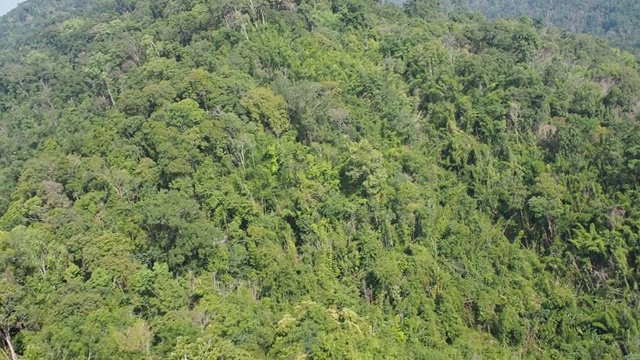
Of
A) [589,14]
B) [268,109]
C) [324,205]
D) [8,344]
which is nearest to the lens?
[8,344]

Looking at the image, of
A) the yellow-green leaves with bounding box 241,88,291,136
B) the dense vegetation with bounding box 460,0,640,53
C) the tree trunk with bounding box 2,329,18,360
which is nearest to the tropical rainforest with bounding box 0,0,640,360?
the yellow-green leaves with bounding box 241,88,291,136

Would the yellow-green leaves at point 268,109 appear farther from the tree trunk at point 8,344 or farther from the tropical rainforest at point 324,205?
the tree trunk at point 8,344

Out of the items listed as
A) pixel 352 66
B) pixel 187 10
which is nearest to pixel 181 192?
pixel 352 66

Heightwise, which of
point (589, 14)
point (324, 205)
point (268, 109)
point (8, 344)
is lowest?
point (589, 14)

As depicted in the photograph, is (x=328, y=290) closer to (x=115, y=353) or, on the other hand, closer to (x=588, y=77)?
(x=115, y=353)

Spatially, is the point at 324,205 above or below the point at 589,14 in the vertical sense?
above

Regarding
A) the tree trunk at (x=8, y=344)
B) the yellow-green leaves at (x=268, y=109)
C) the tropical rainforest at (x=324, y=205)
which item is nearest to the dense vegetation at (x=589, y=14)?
the tropical rainforest at (x=324, y=205)

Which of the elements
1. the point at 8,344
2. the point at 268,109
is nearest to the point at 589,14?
the point at 268,109

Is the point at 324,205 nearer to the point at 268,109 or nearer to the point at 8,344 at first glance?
the point at 268,109
